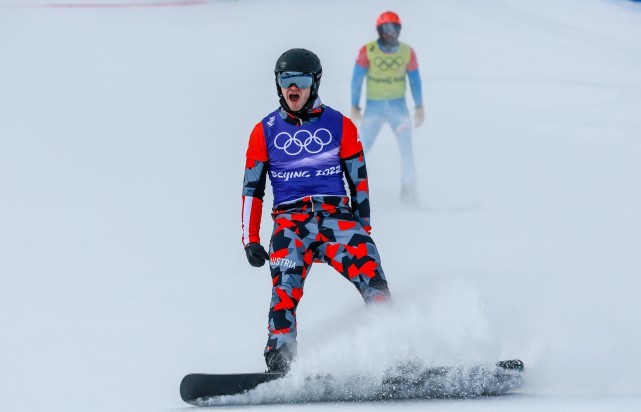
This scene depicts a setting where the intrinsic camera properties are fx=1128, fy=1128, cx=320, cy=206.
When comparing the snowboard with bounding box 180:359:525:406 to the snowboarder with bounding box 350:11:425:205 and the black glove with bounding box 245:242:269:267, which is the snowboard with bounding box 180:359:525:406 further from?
the snowboarder with bounding box 350:11:425:205

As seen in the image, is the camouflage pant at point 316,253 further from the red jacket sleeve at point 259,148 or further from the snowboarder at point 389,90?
the snowboarder at point 389,90

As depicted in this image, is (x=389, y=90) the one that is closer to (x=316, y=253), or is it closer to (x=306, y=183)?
(x=306, y=183)

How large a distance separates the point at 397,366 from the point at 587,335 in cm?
208

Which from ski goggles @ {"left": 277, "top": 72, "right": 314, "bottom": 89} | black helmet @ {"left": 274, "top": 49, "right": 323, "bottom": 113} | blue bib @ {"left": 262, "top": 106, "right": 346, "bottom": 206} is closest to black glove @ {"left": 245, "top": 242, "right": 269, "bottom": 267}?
blue bib @ {"left": 262, "top": 106, "right": 346, "bottom": 206}

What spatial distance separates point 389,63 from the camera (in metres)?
11.2

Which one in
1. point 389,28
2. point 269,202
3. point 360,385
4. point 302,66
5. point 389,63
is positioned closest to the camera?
point 360,385

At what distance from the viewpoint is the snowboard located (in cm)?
488

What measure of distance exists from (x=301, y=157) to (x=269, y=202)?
5652mm

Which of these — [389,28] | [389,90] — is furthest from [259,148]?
[389,90]

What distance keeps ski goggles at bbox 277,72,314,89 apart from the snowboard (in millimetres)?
1521

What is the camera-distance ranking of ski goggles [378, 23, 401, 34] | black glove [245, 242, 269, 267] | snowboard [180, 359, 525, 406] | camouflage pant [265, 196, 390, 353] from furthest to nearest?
ski goggles [378, 23, 401, 34]
black glove [245, 242, 269, 267]
camouflage pant [265, 196, 390, 353]
snowboard [180, 359, 525, 406]

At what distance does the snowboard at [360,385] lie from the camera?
4883 mm

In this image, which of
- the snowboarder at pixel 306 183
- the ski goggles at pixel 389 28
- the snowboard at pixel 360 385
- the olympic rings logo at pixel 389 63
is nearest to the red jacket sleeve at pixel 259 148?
the snowboarder at pixel 306 183

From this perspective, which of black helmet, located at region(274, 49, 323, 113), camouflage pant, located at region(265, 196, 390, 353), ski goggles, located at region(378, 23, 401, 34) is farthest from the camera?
ski goggles, located at region(378, 23, 401, 34)
